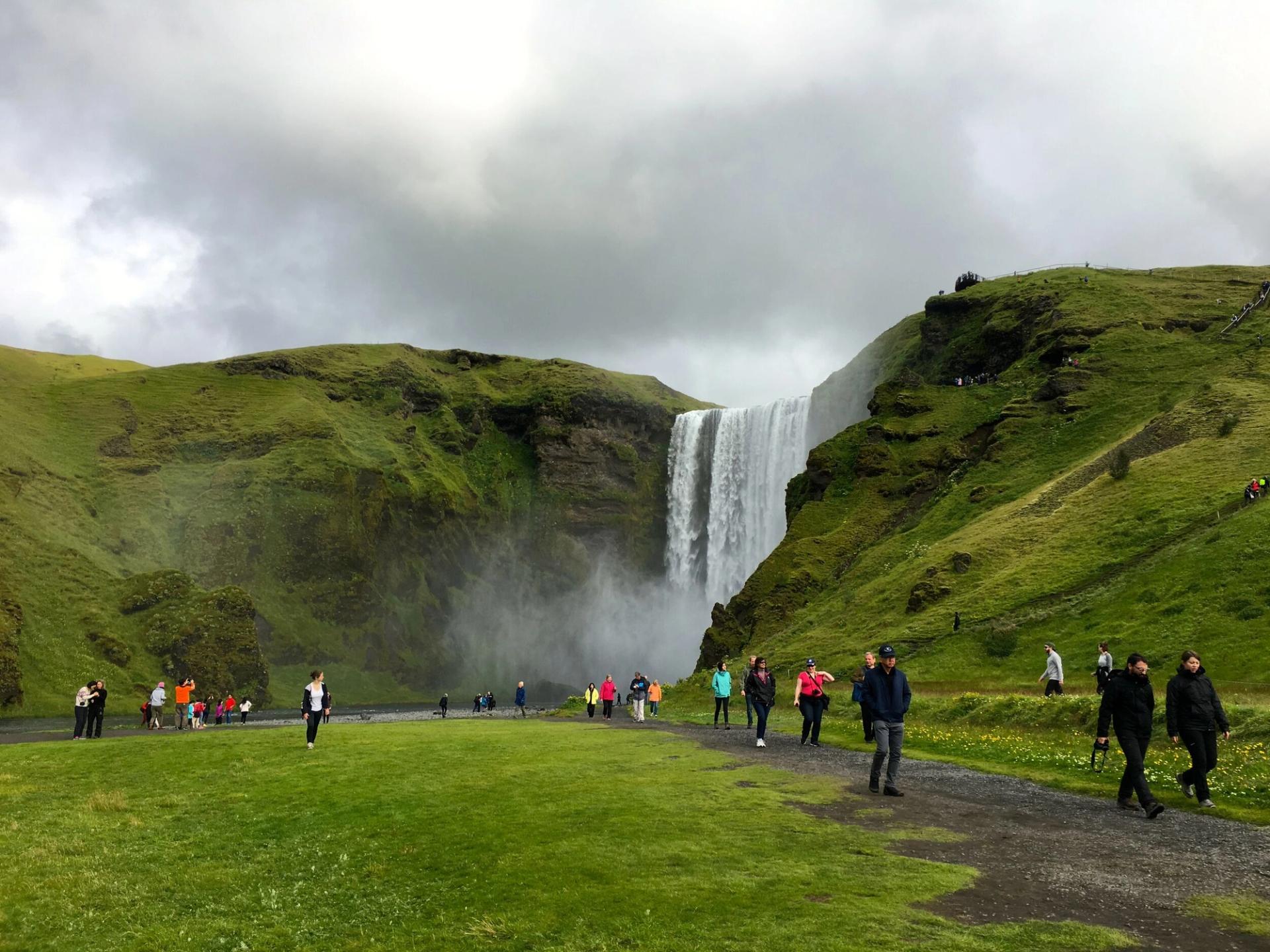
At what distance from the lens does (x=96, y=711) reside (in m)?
33.0

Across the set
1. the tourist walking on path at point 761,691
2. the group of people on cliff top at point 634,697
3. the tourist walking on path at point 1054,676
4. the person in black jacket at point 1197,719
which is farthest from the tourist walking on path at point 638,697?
the person in black jacket at point 1197,719

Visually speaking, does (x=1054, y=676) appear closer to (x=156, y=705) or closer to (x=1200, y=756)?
(x=1200, y=756)

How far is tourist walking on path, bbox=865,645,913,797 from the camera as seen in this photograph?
15.2 m

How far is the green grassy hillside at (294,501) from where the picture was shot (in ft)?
285

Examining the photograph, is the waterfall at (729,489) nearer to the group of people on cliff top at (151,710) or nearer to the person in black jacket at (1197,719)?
the group of people on cliff top at (151,710)

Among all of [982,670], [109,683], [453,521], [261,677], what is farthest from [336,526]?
[982,670]

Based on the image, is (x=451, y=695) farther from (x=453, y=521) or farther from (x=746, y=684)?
(x=746, y=684)

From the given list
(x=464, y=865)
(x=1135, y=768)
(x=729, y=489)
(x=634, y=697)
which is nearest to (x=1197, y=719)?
(x=1135, y=768)

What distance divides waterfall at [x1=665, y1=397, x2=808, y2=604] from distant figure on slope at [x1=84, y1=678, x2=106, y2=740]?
7465 centimetres

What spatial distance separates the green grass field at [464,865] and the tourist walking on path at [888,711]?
1.00m

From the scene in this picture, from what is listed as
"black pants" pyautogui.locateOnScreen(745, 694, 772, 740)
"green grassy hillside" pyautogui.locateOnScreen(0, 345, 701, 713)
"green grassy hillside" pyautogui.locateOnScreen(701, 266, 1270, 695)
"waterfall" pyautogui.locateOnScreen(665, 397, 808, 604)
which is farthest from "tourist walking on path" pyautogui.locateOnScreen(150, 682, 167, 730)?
"waterfall" pyautogui.locateOnScreen(665, 397, 808, 604)

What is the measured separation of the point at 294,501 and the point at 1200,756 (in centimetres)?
11725

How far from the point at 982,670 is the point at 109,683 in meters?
76.7

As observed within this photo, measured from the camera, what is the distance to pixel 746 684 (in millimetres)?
26859
